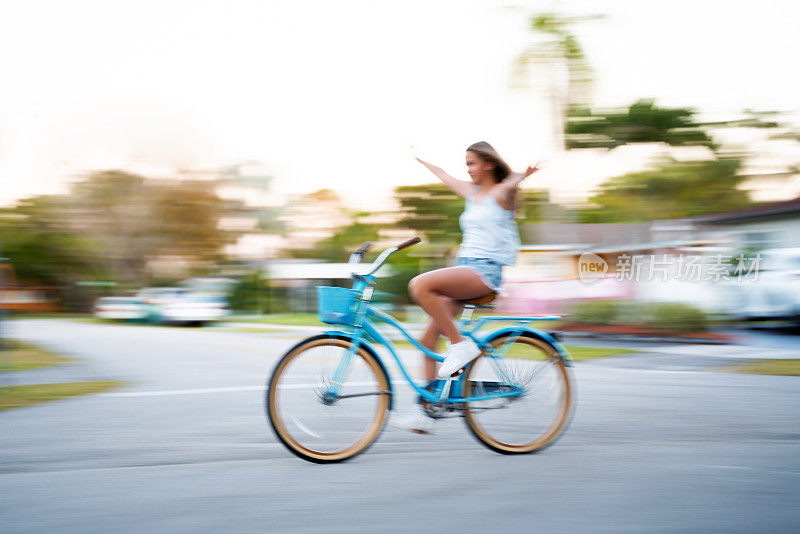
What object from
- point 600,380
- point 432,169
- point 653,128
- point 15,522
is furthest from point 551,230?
point 15,522

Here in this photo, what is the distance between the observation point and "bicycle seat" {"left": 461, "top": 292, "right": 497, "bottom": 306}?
16.5ft

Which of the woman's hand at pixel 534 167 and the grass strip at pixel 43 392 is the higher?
the woman's hand at pixel 534 167

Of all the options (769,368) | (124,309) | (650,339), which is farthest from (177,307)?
(769,368)

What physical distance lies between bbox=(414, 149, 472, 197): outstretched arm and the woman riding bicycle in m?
0.15

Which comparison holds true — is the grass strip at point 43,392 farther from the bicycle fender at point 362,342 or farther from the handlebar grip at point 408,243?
the handlebar grip at point 408,243

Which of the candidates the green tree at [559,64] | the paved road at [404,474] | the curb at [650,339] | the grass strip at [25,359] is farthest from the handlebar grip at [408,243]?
the green tree at [559,64]

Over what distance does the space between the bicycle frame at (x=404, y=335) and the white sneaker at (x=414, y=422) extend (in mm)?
121

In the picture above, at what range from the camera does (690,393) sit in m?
7.91

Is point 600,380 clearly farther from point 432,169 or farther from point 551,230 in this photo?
point 551,230

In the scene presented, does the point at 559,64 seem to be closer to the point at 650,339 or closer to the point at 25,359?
the point at 650,339

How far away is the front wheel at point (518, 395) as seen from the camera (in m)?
5.10

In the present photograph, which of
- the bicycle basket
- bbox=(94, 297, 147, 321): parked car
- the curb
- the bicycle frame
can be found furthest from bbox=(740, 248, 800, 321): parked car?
bbox=(94, 297, 147, 321): parked car

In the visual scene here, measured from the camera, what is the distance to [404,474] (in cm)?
453

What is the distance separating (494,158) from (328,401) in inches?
71.3
